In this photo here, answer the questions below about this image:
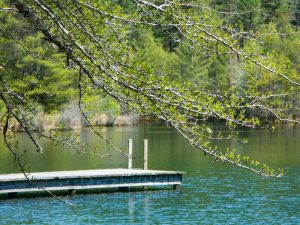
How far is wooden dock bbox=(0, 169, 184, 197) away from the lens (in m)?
24.2

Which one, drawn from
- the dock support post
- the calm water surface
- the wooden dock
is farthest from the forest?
the wooden dock

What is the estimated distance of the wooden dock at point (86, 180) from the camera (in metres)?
24.2

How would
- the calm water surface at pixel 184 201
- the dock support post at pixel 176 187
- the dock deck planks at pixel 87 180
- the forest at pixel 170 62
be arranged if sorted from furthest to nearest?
the forest at pixel 170 62 → the dock support post at pixel 176 187 → the dock deck planks at pixel 87 180 → the calm water surface at pixel 184 201

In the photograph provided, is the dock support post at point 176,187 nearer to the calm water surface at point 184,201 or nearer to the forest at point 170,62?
the calm water surface at point 184,201

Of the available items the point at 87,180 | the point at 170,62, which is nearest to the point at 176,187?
the point at 87,180

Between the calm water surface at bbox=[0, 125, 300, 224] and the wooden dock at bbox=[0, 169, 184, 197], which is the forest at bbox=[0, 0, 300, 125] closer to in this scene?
the calm water surface at bbox=[0, 125, 300, 224]

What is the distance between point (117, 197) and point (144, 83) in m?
20.1

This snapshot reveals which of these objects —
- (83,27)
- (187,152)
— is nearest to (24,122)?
(83,27)

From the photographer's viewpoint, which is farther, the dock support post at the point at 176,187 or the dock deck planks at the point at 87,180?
the dock support post at the point at 176,187

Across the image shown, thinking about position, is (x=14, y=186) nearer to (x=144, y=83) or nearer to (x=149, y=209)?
(x=149, y=209)

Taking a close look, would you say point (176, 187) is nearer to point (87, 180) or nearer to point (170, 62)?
point (87, 180)

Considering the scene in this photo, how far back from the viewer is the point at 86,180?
25828 mm

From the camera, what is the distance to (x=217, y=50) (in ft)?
20.2

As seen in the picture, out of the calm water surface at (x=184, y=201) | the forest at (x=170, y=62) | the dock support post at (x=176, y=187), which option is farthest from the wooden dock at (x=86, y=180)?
the forest at (x=170, y=62)
